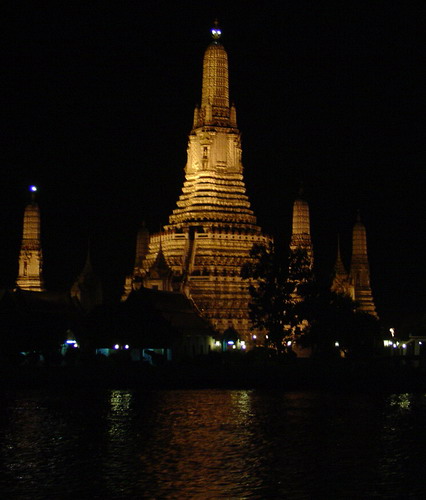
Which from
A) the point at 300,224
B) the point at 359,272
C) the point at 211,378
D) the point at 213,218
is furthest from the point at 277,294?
the point at 359,272

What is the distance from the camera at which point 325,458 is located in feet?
98.8

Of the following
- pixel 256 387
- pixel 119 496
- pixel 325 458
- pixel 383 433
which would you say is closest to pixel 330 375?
pixel 256 387

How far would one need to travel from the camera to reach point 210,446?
3189cm

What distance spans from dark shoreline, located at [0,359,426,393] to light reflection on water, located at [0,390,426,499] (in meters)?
3.00

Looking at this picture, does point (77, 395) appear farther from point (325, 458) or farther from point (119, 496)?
point (119, 496)

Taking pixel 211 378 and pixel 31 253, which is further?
pixel 31 253

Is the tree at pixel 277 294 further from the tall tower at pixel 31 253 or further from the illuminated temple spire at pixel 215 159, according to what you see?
the tall tower at pixel 31 253

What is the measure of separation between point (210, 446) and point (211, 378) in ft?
59.6

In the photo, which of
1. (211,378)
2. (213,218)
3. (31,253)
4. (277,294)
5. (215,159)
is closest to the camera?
(211,378)

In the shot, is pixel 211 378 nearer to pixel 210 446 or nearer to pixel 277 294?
pixel 277 294

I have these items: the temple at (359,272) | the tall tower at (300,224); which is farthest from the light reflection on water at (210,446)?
the temple at (359,272)

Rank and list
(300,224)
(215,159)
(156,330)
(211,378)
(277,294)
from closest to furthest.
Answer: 1. (211,378)
2. (156,330)
3. (277,294)
4. (215,159)
5. (300,224)

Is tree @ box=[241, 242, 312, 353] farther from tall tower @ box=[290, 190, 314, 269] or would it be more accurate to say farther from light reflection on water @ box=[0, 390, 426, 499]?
tall tower @ box=[290, 190, 314, 269]

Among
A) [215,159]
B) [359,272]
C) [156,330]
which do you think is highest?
[215,159]
